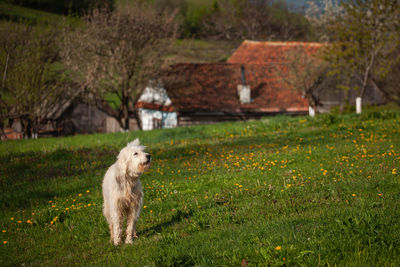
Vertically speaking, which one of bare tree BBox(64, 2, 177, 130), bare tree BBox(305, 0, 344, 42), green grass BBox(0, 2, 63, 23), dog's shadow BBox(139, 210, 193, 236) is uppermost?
bare tree BBox(305, 0, 344, 42)

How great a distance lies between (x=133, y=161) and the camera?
19.8 feet

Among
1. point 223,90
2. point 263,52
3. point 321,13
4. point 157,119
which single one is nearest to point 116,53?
point 157,119

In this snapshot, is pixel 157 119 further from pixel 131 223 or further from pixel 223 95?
pixel 131 223

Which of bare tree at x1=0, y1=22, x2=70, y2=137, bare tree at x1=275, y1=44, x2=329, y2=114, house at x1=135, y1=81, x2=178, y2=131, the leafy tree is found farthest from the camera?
house at x1=135, y1=81, x2=178, y2=131

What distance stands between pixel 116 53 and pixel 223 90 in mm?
9992

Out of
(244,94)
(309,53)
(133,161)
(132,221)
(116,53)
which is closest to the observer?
(133,161)

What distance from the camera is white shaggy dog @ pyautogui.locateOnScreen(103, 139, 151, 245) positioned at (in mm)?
6027

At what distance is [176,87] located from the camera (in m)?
32.8

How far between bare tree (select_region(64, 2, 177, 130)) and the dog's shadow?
73.0 ft

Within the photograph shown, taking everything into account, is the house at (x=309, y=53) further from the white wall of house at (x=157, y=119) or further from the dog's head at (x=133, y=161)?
the dog's head at (x=133, y=161)

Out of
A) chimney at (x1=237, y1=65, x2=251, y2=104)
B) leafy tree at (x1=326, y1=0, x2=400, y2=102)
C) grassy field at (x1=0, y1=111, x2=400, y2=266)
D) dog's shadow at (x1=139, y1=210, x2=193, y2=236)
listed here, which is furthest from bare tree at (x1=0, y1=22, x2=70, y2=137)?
leafy tree at (x1=326, y1=0, x2=400, y2=102)

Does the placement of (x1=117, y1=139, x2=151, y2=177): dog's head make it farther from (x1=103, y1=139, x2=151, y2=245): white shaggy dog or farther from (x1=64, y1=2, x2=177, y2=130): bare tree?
(x1=64, y1=2, x2=177, y2=130): bare tree

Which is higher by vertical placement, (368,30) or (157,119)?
(368,30)

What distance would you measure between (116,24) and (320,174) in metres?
23.9
